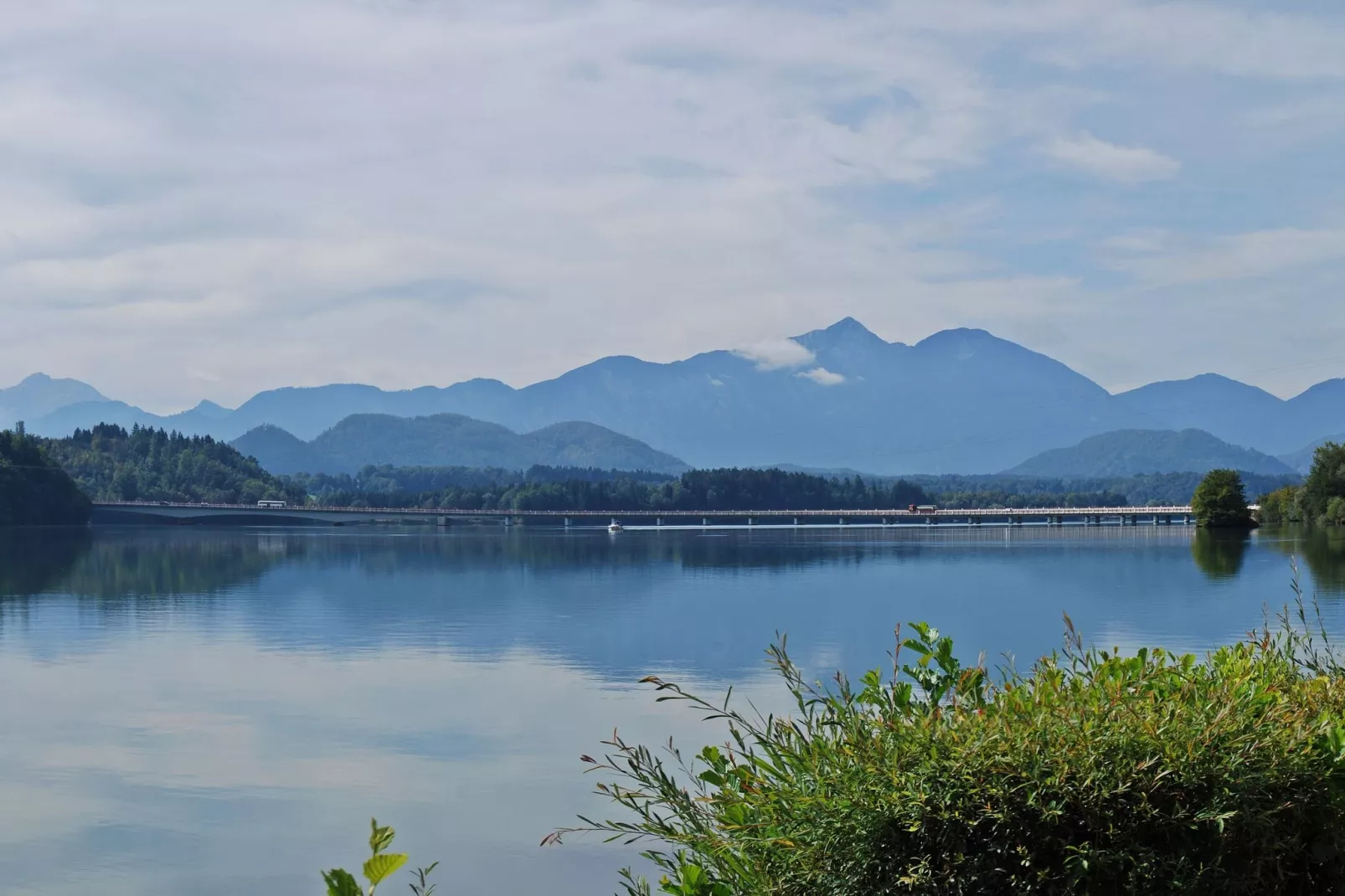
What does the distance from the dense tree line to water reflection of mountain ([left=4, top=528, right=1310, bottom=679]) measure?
78.4 ft

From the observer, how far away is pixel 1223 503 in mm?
125938

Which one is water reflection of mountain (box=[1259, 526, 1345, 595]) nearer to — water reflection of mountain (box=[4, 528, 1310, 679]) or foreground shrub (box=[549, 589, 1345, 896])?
water reflection of mountain (box=[4, 528, 1310, 679])

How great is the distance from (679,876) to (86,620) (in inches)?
1634

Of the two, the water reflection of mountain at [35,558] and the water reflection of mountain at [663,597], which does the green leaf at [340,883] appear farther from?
the water reflection of mountain at [35,558]

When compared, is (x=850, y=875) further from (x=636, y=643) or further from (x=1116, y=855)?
(x=636, y=643)

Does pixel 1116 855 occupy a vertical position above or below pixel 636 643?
above

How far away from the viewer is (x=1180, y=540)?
114 m

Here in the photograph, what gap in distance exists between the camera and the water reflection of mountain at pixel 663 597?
35.0 meters

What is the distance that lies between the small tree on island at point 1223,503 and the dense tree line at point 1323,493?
176 inches

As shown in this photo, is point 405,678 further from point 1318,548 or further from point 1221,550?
point 1221,550

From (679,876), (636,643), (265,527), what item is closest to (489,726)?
(636,643)

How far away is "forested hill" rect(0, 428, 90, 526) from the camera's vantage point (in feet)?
470

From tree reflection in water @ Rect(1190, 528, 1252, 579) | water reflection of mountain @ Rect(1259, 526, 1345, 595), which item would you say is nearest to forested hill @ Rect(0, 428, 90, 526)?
tree reflection in water @ Rect(1190, 528, 1252, 579)

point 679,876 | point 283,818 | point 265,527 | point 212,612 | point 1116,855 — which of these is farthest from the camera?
point 265,527
